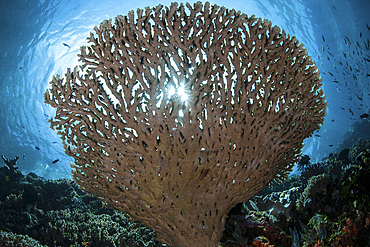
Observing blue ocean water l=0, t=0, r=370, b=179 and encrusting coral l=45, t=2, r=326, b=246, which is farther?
blue ocean water l=0, t=0, r=370, b=179

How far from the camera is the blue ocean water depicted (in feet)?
59.3

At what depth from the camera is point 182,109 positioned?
9.96 feet

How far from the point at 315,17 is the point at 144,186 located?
2874 centimetres

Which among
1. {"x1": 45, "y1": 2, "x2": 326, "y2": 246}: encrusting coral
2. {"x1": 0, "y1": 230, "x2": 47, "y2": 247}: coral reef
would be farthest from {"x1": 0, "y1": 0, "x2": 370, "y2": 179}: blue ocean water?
{"x1": 45, "y1": 2, "x2": 326, "y2": 246}: encrusting coral

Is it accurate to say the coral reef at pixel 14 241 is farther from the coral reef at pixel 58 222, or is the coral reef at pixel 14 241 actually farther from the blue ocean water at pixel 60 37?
the blue ocean water at pixel 60 37

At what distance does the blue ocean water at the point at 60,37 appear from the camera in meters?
18.1

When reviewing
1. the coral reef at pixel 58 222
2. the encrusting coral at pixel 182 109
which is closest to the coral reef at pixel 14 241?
the coral reef at pixel 58 222

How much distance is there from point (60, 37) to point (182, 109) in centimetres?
2234

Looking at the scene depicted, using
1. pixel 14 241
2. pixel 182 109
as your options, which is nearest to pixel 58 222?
pixel 14 241

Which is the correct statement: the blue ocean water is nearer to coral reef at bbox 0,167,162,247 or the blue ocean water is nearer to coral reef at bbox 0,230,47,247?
coral reef at bbox 0,167,162,247

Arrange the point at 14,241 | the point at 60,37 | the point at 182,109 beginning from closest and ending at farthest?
the point at 182,109, the point at 14,241, the point at 60,37

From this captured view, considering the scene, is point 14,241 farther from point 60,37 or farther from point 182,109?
point 60,37

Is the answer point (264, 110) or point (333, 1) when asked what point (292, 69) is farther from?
point (333, 1)

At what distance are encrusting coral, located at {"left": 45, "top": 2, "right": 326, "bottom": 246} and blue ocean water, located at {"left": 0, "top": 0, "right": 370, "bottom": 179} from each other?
13.0 m
